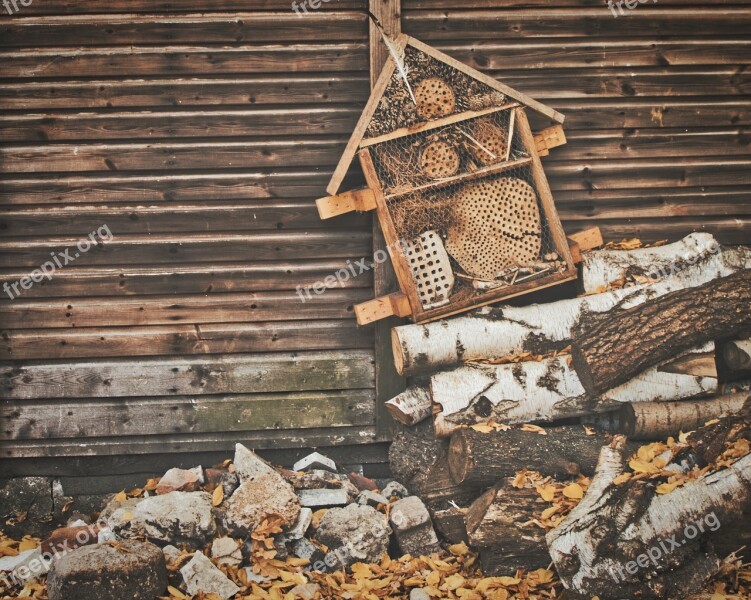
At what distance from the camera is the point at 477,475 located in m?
4.63

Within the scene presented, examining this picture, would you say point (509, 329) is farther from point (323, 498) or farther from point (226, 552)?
point (226, 552)

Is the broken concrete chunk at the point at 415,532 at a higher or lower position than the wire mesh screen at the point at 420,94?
lower

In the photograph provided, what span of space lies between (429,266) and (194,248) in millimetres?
1909

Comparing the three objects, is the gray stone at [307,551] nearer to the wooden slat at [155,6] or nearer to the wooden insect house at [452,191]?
the wooden insect house at [452,191]

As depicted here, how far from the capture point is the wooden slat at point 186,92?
5.35 metres

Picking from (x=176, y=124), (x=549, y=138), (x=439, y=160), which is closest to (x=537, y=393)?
(x=439, y=160)

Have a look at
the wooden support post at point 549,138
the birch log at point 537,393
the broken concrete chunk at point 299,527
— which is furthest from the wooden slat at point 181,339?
the wooden support post at point 549,138

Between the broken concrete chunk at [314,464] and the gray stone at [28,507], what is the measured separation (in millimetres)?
2036

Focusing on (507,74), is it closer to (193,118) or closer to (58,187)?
(193,118)

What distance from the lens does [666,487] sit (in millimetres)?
4012

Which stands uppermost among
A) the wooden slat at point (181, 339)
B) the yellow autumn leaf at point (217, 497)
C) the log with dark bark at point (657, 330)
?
the wooden slat at point (181, 339)

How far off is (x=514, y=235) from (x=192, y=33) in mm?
2966

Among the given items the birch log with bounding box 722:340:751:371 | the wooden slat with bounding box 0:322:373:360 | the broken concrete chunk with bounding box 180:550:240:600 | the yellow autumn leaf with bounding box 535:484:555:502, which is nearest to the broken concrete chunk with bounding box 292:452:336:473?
the wooden slat with bounding box 0:322:373:360

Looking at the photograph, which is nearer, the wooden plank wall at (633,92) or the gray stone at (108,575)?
the gray stone at (108,575)
